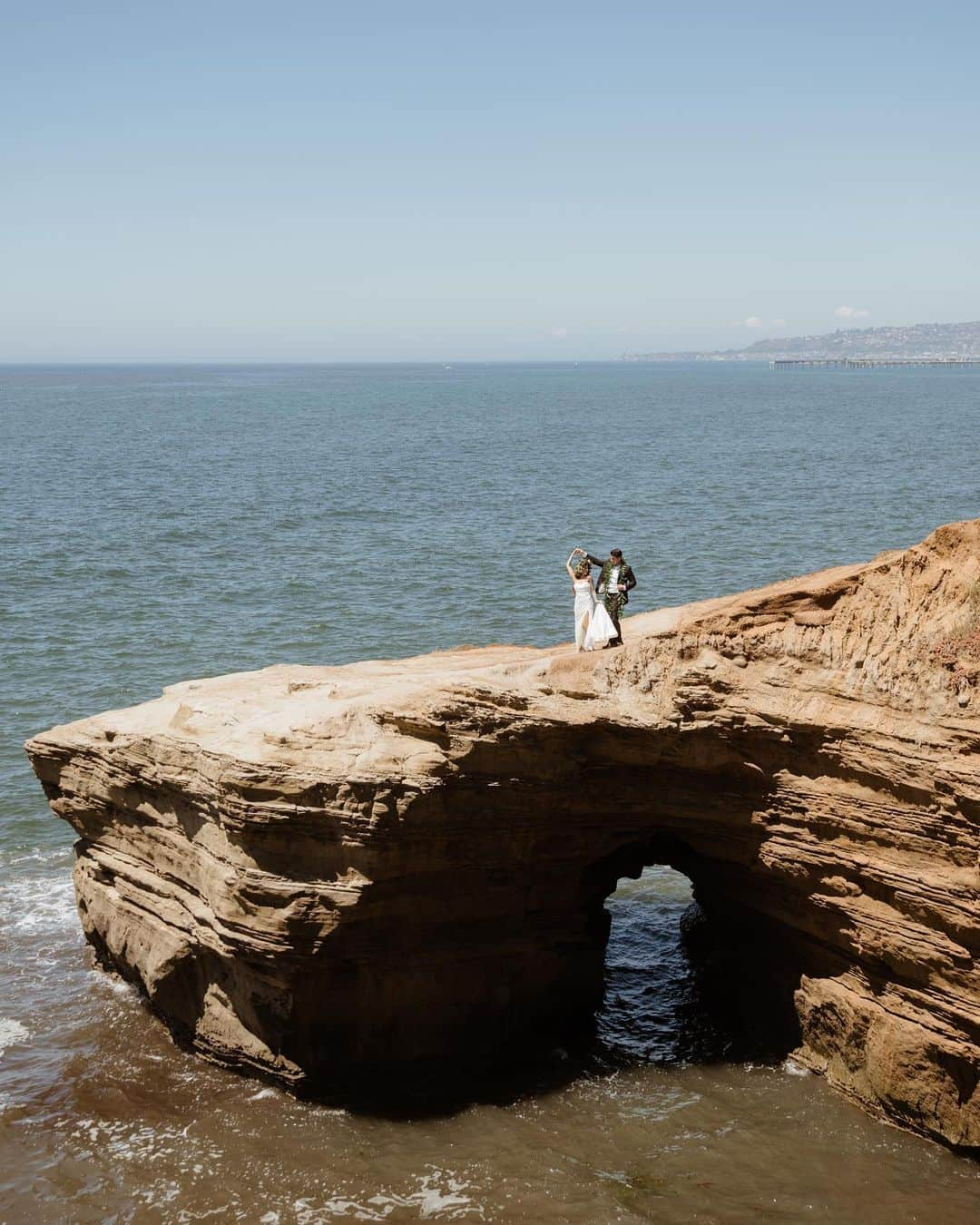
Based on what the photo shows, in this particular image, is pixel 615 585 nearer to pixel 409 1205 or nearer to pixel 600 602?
pixel 600 602

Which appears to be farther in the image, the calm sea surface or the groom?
the groom

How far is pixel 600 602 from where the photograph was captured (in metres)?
17.5

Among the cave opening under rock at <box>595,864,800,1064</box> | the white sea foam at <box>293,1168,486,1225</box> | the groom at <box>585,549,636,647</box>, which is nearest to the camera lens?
the white sea foam at <box>293,1168,486,1225</box>

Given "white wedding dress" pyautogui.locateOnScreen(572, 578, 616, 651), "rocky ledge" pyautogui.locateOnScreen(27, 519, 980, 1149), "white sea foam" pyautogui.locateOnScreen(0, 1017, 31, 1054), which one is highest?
"white wedding dress" pyautogui.locateOnScreen(572, 578, 616, 651)

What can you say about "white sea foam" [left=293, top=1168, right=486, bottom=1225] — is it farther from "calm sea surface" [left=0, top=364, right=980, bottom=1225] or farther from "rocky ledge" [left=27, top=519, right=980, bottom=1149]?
"rocky ledge" [left=27, top=519, right=980, bottom=1149]

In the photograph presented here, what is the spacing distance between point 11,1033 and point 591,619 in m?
9.79

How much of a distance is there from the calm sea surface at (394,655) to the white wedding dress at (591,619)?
5.09 metres

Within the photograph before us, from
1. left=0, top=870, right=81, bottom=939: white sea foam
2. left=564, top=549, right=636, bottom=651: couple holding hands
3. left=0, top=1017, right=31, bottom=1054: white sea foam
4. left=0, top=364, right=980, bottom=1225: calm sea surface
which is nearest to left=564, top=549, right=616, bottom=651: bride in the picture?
left=564, top=549, right=636, bottom=651: couple holding hands

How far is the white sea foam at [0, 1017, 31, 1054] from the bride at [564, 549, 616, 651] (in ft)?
30.5

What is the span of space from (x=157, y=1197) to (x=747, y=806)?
7.94m

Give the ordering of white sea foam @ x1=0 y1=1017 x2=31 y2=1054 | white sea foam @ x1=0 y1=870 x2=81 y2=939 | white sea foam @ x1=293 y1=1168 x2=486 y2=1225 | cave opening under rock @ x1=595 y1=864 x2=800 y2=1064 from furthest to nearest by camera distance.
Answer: white sea foam @ x1=0 y1=870 x2=81 y2=939 → white sea foam @ x1=0 y1=1017 x2=31 y2=1054 → cave opening under rock @ x1=595 y1=864 x2=800 y2=1064 → white sea foam @ x1=293 y1=1168 x2=486 y2=1225

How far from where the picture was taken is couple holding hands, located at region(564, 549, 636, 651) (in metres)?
16.8

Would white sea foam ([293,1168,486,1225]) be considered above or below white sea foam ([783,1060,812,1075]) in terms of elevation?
below

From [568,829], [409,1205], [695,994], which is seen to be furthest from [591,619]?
[409,1205]
